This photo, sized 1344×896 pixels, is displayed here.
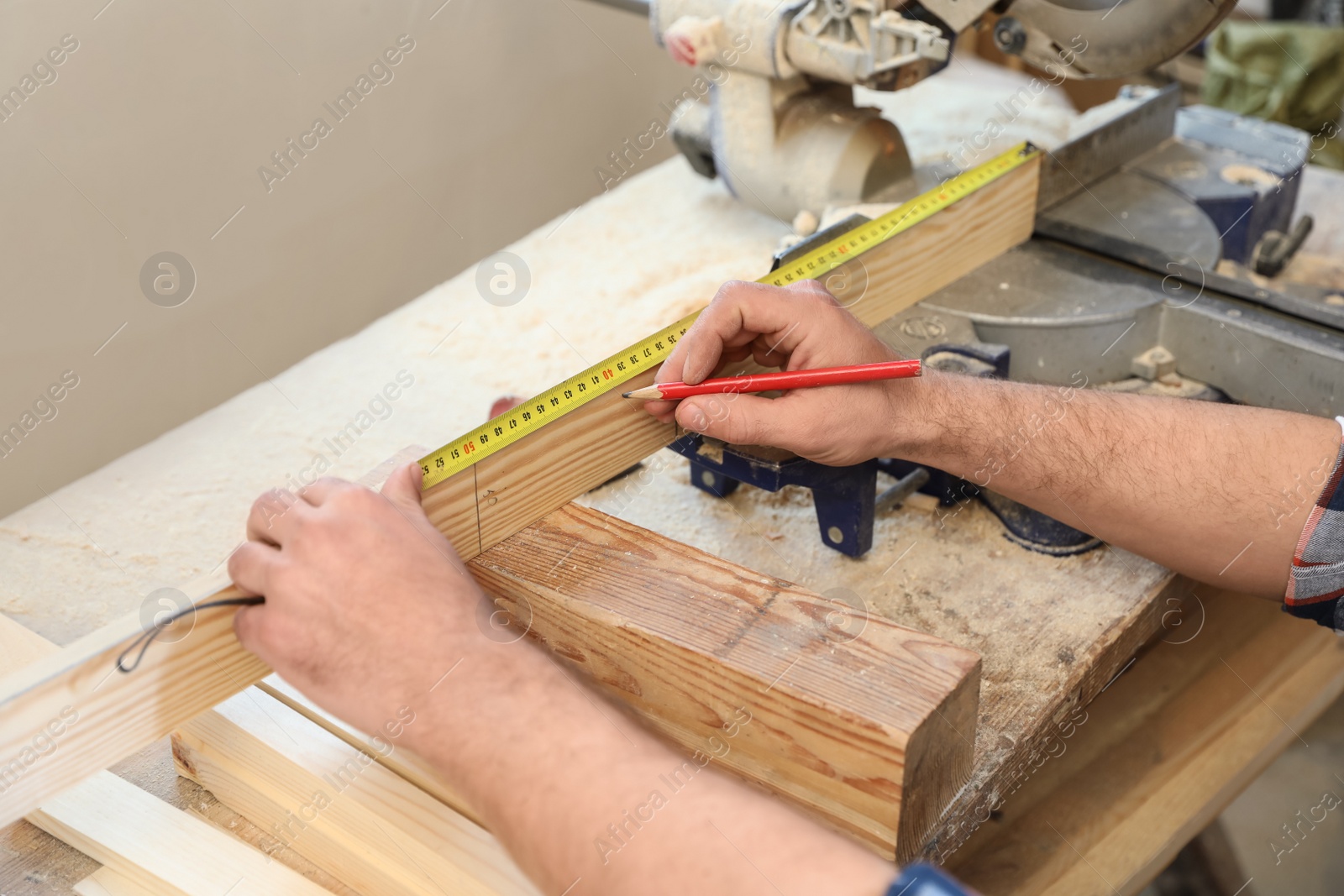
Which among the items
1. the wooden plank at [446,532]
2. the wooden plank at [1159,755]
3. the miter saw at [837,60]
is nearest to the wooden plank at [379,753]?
the wooden plank at [446,532]

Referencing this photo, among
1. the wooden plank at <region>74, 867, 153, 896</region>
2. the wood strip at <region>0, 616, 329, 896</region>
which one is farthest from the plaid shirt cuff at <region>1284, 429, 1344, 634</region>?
the wooden plank at <region>74, 867, 153, 896</region>

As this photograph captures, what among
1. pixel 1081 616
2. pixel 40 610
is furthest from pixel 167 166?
pixel 1081 616

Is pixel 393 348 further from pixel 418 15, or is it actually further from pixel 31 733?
pixel 418 15

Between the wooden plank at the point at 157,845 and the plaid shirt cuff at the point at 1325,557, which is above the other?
the plaid shirt cuff at the point at 1325,557

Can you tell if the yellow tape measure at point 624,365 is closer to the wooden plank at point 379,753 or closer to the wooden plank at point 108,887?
the wooden plank at point 379,753

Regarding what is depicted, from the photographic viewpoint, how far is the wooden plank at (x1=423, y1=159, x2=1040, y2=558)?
128 cm

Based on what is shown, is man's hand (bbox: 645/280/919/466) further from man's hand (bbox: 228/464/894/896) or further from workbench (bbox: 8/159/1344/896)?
man's hand (bbox: 228/464/894/896)

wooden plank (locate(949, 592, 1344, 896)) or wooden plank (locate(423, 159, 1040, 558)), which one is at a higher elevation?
wooden plank (locate(423, 159, 1040, 558))

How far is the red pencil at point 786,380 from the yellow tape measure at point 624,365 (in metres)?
0.06

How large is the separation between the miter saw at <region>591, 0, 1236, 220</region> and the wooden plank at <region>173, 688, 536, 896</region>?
53.0 inches

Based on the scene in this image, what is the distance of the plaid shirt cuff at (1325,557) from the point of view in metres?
1.34

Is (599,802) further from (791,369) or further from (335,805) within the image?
(791,369)

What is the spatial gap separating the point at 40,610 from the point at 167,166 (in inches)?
55.4

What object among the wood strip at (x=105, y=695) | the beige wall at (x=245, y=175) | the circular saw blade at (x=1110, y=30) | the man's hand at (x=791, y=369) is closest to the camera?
the wood strip at (x=105, y=695)
